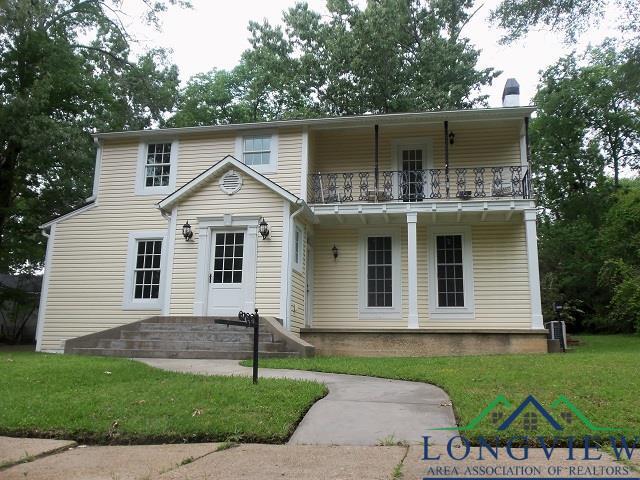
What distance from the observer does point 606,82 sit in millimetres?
27953

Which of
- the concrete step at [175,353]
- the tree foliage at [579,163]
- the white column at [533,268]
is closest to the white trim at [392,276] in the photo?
the white column at [533,268]

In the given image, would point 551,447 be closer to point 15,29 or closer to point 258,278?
point 258,278

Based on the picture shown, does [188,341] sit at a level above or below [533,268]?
below

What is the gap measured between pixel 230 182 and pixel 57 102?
10.00m

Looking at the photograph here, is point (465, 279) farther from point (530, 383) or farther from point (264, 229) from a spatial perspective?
point (530, 383)

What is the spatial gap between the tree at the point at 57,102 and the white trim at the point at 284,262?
25.8ft

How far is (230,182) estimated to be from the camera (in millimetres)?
13141

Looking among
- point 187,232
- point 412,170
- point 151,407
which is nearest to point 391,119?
point 412,170

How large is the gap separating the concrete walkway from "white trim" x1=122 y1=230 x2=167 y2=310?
804cm

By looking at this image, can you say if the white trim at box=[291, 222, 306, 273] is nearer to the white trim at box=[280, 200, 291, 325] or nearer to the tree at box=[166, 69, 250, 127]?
the white trim at box=[280, 200, 291, 325]

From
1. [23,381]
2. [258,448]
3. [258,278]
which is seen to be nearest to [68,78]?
[258,278]

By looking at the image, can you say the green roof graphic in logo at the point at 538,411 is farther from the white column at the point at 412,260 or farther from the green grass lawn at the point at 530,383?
the white column at the point at 412,260

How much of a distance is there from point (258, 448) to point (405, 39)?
83.4ft

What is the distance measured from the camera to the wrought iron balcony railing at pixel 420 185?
13734 millimetres
